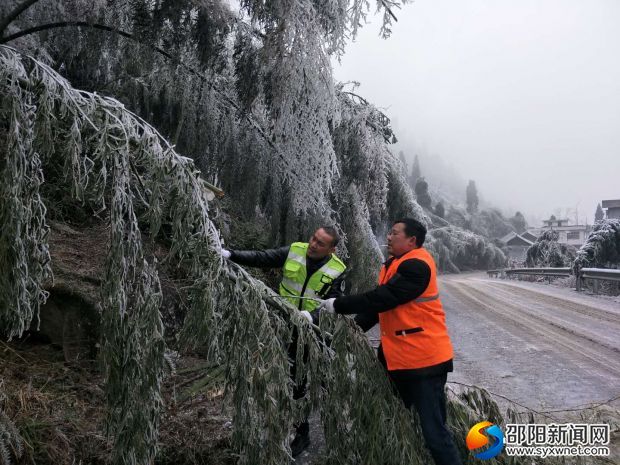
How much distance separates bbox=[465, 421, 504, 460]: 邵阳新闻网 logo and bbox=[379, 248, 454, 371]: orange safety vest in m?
0.61

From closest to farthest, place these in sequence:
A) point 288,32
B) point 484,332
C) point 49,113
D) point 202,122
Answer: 1. point 49,113
2. point 288,32
3. point 202,122
4. point 484,332

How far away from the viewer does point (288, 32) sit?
3.56 metres

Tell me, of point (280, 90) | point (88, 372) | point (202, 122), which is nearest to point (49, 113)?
point (280, 90)

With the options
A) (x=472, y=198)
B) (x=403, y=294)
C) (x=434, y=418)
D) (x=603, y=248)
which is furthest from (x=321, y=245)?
(x=472, y=198)

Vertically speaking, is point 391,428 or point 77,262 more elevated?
point 77,262

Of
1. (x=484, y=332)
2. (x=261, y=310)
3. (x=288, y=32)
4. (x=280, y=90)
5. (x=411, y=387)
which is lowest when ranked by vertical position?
(x=484, y=332)

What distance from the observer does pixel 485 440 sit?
3.18 meters

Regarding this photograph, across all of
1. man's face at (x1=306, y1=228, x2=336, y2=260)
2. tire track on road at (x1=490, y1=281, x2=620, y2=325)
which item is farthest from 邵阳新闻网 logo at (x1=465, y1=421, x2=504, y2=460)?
tire track on road at (x1=490, y1=281, x2=620, y2=325)

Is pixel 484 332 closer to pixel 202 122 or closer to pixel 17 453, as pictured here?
pixel 202 122

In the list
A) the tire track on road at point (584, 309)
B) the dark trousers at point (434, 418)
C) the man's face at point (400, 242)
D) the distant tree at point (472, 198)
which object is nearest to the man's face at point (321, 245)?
the man's face at point (400, 242)

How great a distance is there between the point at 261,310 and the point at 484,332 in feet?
21.1

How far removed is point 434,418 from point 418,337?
53 cm

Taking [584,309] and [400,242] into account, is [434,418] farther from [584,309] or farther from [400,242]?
[584,309]

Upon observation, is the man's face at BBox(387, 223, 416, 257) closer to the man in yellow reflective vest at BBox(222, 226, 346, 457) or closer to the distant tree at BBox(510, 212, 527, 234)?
the man in yellow reflective vest at BBox(222, 226, 346, 457)
